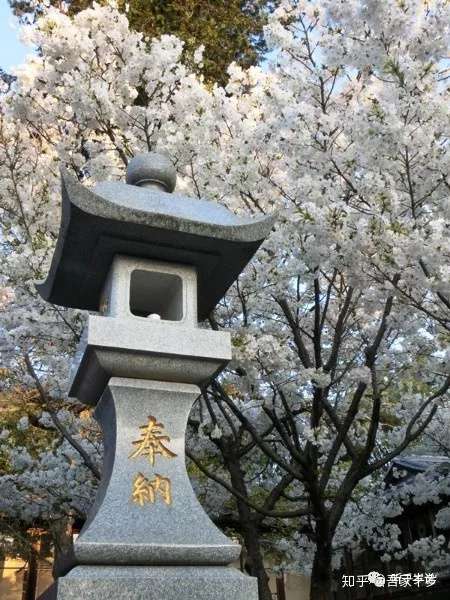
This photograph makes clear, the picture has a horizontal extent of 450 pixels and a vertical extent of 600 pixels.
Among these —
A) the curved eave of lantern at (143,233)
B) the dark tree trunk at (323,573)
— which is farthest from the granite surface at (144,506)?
the dark tree trunk at (323,573)

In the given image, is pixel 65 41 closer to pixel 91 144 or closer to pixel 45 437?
pixel 91 144

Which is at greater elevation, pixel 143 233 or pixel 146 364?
pixel 143 233

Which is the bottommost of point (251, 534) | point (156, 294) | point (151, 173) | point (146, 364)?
point (251, 534)

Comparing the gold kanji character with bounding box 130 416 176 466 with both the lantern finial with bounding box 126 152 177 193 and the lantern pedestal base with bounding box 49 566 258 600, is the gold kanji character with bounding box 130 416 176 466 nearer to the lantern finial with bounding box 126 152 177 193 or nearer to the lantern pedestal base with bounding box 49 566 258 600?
the lantern pedestal base with bounding box 49 566 258 600

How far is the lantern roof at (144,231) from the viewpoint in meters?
A: 4.55

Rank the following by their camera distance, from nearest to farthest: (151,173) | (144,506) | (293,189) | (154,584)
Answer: (154,584), (144,506), (151,173), (293,189)

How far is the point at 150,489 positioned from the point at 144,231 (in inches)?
74.2

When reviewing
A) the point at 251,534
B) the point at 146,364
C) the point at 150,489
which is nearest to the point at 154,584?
the point at 150,489

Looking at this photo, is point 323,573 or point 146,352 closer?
point 146,352

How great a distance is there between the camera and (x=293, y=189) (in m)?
7.11

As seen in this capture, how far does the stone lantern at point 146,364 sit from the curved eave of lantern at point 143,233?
10 mm

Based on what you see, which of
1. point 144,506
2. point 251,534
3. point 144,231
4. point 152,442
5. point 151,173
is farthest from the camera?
point 251,534

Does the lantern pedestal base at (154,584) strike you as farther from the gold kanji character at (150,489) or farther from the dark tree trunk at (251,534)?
the dark tree trunk at (251,534)

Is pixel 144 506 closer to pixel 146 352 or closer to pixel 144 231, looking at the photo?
pixel 146 352
